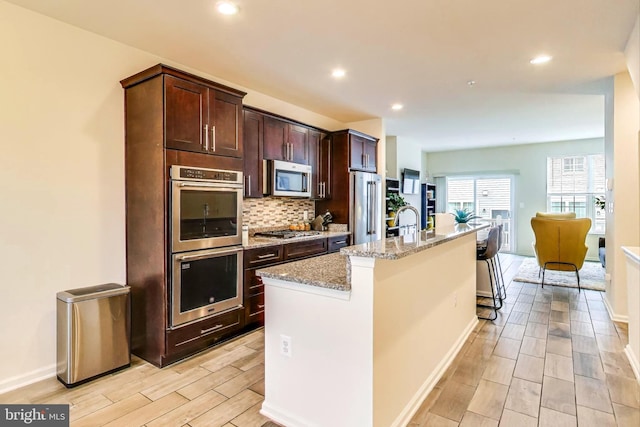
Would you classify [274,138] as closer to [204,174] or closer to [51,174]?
[204,174]

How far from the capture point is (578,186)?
7.73 metres

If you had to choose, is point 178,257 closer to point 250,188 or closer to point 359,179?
point 250,188

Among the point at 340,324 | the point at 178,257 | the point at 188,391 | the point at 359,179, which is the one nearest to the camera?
the point at 340,324

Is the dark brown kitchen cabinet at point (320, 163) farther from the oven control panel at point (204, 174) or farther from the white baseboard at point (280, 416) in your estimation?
the white baseboard at point (280, 416)

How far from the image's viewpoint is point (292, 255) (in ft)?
12.5

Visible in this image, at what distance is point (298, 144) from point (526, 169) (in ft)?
21.4

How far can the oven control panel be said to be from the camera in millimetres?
2637

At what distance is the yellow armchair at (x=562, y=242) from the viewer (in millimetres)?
5012

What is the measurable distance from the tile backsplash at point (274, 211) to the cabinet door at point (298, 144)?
0.59 meters

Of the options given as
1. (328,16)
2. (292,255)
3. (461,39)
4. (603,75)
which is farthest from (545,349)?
(328,16)

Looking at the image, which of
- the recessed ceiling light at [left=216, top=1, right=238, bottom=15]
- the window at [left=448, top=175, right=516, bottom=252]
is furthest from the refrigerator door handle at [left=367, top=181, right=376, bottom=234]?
the window at [left=448, top=175, right=516, bottom=252]

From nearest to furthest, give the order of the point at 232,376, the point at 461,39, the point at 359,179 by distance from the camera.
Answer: the point at 232,376
the point at 461,39
the point at 359,179

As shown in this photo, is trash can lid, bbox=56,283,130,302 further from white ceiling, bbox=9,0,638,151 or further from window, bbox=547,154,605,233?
window, bbox=547,154,605,233

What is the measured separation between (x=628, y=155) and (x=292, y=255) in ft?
12.3
